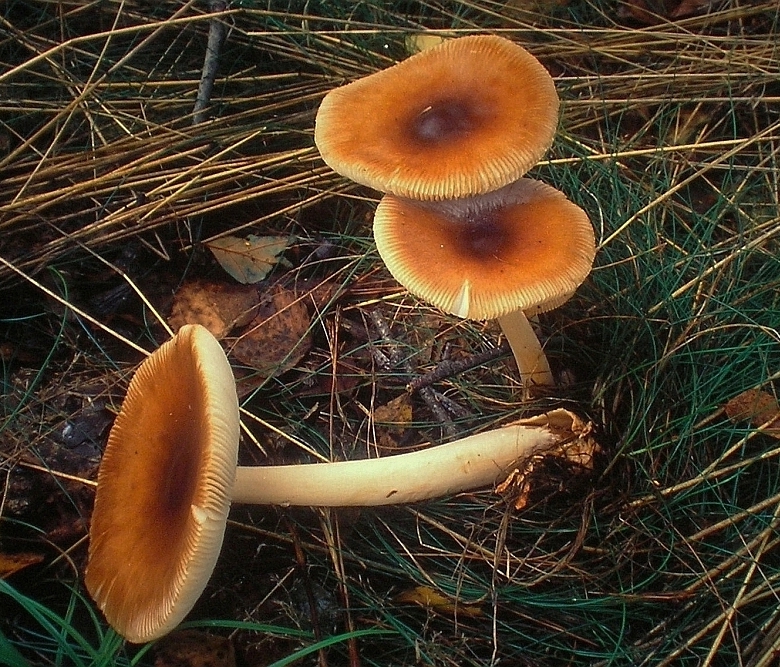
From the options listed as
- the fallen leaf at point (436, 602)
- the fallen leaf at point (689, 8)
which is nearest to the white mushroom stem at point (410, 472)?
the fallen leaf at point (436, 602)

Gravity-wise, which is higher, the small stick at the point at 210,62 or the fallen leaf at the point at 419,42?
the fallen leaf at the point at 419,42

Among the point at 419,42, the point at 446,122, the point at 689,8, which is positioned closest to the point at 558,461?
the point at 446,122

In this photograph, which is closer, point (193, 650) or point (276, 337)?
point (193, 650)

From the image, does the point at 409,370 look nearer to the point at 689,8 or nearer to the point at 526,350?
the point at 526,350

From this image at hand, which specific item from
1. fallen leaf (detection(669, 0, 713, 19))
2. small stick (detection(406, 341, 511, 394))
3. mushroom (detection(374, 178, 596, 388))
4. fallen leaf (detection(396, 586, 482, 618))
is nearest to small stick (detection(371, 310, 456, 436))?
small stick (detection(406, 341, 511, 394))

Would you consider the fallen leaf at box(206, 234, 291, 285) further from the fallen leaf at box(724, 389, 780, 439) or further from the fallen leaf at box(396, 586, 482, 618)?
the fallen leaf at box(724, 389, 780, 439)

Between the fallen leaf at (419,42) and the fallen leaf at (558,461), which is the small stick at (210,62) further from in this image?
the fallen leaf at (558,461)
